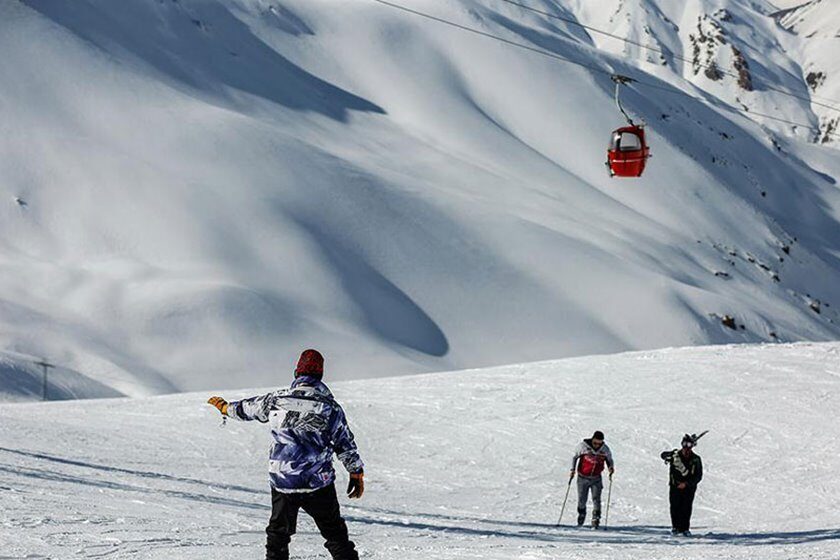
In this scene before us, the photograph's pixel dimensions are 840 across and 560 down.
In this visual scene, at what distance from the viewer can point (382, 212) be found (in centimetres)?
8612

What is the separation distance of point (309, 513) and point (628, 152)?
2067cm

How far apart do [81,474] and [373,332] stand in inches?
2141

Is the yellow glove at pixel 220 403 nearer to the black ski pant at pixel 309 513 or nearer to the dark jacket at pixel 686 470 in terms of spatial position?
the black ski pant at pixel 309 513

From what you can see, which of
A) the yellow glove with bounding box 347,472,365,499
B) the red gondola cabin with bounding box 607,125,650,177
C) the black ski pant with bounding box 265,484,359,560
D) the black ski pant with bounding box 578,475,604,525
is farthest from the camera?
the red gondola cabin with bounding box 607,125,650,177

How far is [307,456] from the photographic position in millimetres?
8359

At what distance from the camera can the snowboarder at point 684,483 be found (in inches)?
624

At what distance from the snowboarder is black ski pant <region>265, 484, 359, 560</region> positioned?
826cm

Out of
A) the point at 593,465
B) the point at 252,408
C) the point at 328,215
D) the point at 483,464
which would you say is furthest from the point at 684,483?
the point at 328,215

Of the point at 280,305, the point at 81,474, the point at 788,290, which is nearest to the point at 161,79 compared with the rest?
the point at 280,305

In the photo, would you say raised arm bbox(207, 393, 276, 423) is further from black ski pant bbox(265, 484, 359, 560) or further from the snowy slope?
the snowy slope

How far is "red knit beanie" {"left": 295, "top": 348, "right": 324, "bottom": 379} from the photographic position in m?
8.41

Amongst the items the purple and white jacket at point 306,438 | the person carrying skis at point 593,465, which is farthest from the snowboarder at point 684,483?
the purple and white jacket at point 306,438

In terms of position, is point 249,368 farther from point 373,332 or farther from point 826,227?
point 826,227

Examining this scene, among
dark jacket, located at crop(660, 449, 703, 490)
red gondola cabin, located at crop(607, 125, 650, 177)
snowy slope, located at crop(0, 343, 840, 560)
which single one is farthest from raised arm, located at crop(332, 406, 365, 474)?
red gondola cabin, located at crop(607, 125, 650, 177)
